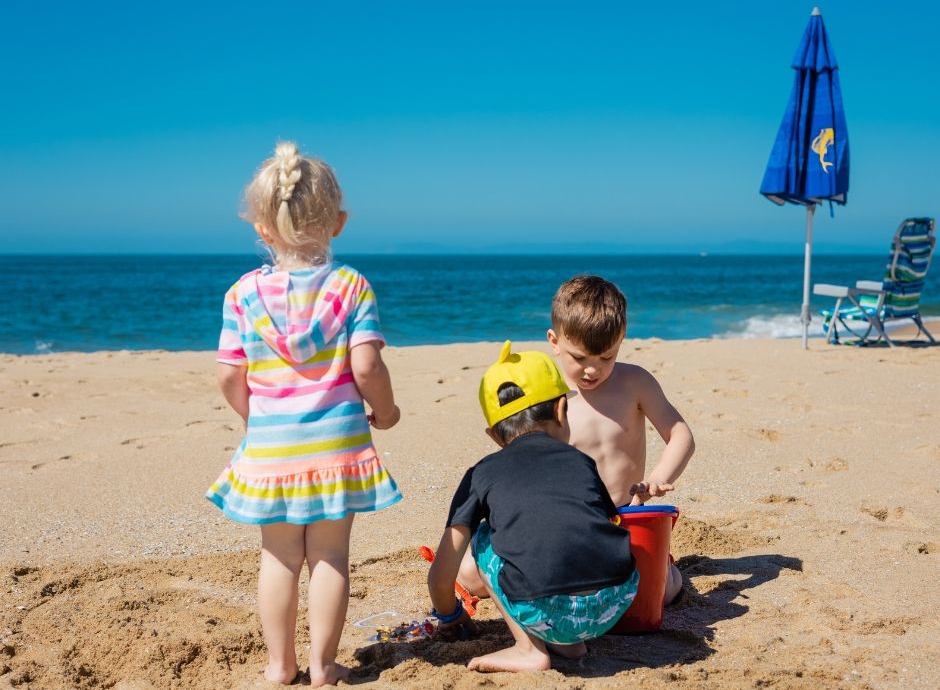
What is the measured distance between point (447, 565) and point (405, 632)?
0.42 metres

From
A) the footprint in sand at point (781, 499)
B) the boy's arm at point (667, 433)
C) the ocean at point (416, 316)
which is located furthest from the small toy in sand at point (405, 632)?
the ocean at point (416, 316)

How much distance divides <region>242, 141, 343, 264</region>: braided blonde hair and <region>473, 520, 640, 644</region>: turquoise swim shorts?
39.2 inches

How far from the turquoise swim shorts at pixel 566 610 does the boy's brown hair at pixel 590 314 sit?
71cm

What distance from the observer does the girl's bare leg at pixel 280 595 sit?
7.57ft

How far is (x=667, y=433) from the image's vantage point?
2.84m

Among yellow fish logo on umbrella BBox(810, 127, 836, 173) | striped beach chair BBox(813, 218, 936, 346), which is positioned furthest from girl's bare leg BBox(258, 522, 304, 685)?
striped beach chair BBox(813, 218, 936, 346)

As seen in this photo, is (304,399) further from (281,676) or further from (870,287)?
(870,287)

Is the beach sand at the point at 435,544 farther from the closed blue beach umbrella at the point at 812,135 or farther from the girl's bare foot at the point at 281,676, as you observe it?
the closed blue beach umbrella at the point at 812,135

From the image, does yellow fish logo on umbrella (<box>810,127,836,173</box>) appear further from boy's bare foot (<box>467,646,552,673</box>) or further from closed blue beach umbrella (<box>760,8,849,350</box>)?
boy's bare foot (<box>467,646,552,673</box>)

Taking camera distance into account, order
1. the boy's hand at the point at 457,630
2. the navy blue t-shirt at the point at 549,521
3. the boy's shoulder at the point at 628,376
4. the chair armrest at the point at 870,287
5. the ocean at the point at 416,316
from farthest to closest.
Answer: the ocean at the point at 416,316 → the chair armrest at the point at 870,287 → the boy's shoulder at the point at 628,376 → the boy's hand at the point at 457,630 → the navy blue t-shirt at the point at 549,521

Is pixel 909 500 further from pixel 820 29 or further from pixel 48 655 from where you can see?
pixel 820 29

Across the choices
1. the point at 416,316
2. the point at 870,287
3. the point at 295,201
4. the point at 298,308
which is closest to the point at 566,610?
the point at 298,308

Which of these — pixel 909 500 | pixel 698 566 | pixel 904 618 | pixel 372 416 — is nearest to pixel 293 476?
pixel 372 416

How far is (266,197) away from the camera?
2.28 metres
